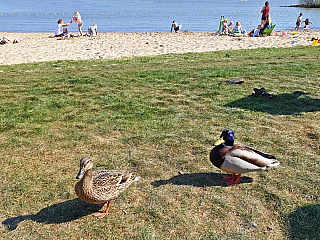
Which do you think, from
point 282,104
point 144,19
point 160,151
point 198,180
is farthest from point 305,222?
point 144,19

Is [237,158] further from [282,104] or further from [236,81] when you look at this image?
[236,81]

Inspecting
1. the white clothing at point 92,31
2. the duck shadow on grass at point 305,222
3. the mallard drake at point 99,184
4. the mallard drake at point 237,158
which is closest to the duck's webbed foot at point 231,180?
the mallard drake at point 237,158

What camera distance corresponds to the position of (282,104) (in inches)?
303

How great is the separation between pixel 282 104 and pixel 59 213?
19.7ft

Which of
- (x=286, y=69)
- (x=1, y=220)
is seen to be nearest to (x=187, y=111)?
(x=1, y=220)

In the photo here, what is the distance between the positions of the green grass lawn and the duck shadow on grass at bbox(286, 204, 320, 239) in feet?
0.04

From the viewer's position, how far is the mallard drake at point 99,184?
12.1 feet

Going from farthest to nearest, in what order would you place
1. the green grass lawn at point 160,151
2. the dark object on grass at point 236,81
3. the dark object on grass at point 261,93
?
the dark object on grass at point 236,81 < the dark object on grass at point 261,93 < the green grass lawn at point 160,151

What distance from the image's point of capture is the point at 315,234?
360 centimetres

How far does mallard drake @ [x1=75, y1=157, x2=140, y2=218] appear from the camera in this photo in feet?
12.1

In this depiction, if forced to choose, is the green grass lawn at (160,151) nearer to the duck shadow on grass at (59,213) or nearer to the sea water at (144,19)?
the duck shadow on grass at (59,213)

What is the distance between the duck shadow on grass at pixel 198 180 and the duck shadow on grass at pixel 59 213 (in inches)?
41.6

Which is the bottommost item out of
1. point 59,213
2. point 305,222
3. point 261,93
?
point 305,222

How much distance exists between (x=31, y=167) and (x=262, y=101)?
228 inches
